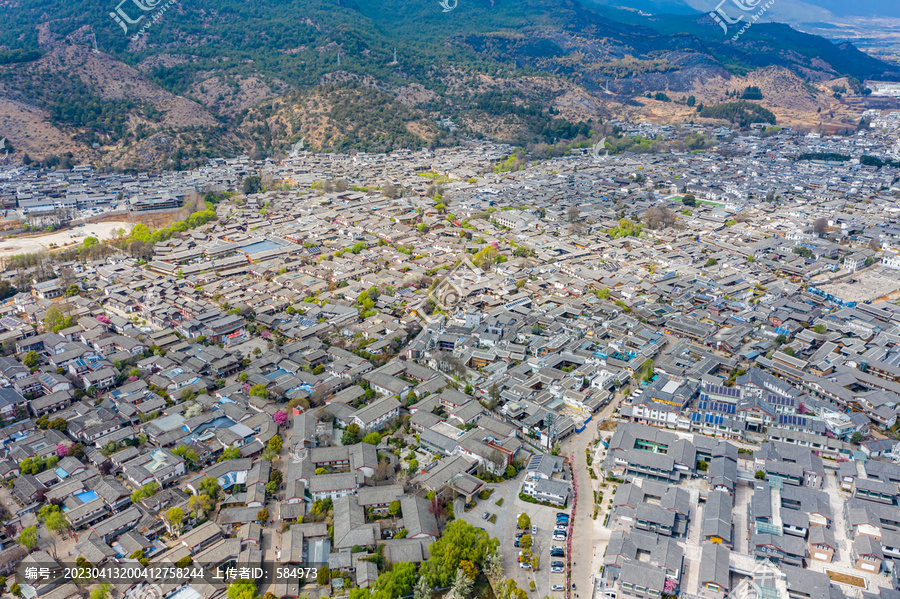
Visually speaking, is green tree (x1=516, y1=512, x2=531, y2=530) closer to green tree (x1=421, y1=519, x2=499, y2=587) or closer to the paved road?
green tree (x1=421, y1=519, x2=499, y2=587)

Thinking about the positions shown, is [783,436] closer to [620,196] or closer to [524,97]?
[620,196]

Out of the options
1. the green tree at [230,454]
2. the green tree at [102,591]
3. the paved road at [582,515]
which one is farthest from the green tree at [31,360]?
the paved road at [582,515]

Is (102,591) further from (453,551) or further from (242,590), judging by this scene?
(453,551)

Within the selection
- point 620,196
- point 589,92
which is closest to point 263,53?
point 589,92

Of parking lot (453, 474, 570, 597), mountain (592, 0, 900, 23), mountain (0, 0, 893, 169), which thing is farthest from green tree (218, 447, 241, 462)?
mountain (592, 0, 900, 23)

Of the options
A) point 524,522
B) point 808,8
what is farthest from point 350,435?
point 808,8

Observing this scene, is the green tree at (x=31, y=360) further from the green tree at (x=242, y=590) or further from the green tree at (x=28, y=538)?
the green tree at (x=242, y=590)
